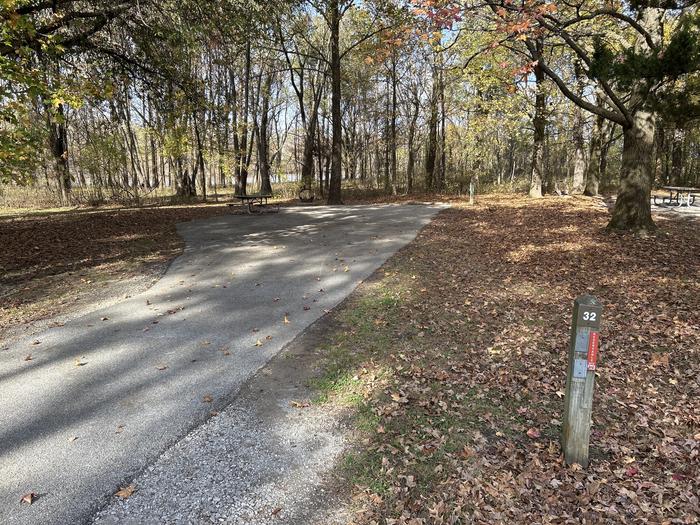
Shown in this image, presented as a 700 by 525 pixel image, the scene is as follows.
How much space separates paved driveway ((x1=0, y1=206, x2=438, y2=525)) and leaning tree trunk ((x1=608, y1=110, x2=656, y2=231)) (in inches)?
215

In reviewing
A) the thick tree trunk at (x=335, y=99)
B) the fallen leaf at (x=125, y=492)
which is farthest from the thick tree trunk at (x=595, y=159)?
the fallen leaf at (x=125, y=492)

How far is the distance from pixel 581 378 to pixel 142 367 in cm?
388

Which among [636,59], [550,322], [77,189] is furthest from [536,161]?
[77,189]

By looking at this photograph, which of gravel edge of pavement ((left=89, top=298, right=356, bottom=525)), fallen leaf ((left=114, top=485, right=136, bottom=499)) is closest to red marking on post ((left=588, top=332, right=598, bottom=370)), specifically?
gravel edge of pavement ((left=89, top=298, right=356, bottom=525))

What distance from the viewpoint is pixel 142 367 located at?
4.20m

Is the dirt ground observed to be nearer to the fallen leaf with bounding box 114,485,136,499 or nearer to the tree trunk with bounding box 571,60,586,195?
the fallen leaf with bounding box 114,485,136,499

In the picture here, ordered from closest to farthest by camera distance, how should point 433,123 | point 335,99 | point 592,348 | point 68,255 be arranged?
point 592,348 < point 68,255 < point 335,99 < point 433,123

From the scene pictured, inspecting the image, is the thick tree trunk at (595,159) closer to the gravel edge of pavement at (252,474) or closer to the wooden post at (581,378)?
the wooden post at (581,378)

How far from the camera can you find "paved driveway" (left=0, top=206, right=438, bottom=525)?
9.20 feet

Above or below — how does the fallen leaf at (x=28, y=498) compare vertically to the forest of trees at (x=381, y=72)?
below

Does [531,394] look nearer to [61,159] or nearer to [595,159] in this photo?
[595,159]

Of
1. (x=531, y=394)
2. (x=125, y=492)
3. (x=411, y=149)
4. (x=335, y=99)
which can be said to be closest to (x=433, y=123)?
(x=411, y=149)

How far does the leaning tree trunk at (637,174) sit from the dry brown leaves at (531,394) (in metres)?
1.22

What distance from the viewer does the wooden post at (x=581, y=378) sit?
9.02 ft
